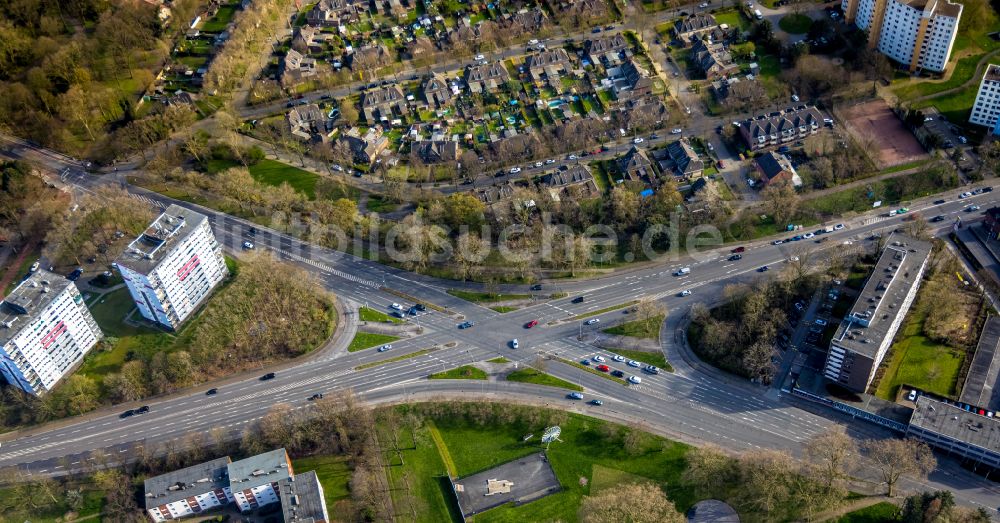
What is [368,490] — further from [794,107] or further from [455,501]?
[794,107]

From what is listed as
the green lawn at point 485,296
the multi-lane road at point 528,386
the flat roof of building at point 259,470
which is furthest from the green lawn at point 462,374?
the flat roof of building at point 259,470

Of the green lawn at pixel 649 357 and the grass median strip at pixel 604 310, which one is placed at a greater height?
the grass median strip at pixel 604 310

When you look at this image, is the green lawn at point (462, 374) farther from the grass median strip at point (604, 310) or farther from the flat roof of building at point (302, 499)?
the flat roof of building at point (302, 499)

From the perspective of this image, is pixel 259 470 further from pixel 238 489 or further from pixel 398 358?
pixel 398 358

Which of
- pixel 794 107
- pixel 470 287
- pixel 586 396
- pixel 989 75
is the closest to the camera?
pixel 586 396

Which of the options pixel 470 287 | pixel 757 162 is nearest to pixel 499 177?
pixel 470 287

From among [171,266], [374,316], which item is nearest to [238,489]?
[374,316]

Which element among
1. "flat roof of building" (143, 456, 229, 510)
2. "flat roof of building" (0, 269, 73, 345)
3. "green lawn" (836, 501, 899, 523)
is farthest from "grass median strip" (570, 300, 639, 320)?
"flat roof of building" (0, 269, 73, 345)
